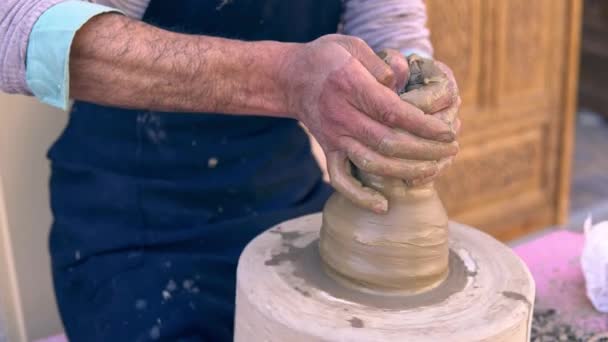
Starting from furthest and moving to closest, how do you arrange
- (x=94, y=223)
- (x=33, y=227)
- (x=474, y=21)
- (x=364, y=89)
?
1. (x=474, y=21)
2. (x=33, y=227)
3. (x=94, y=223)
4. (x=364, y=89)

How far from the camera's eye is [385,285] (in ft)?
3.49

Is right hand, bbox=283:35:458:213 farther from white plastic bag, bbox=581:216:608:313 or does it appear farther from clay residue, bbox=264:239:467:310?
white plastic bag, bbox=581:216:608:313

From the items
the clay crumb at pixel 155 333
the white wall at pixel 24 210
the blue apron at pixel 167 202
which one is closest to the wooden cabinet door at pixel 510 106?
the blue apron at pixel 167 202

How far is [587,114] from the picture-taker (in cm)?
429

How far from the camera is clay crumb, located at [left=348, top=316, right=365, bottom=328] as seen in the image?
98cm

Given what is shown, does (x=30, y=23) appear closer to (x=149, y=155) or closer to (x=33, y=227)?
(x=149, y=155)

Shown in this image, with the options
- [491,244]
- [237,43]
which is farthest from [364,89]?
[491,244]

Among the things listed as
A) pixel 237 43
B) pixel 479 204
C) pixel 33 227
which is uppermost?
pixel 237 43

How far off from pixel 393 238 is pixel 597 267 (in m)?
0.65

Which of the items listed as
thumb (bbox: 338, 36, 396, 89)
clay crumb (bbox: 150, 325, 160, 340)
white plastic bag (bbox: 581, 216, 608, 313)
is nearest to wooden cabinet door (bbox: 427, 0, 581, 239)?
white plastic bag (bbox: 581, 216, 608, 313)

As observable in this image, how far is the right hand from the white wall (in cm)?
75

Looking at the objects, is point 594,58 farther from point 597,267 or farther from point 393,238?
point 393,238

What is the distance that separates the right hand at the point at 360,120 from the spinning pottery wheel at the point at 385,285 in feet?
0.12

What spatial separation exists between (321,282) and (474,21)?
167cm
